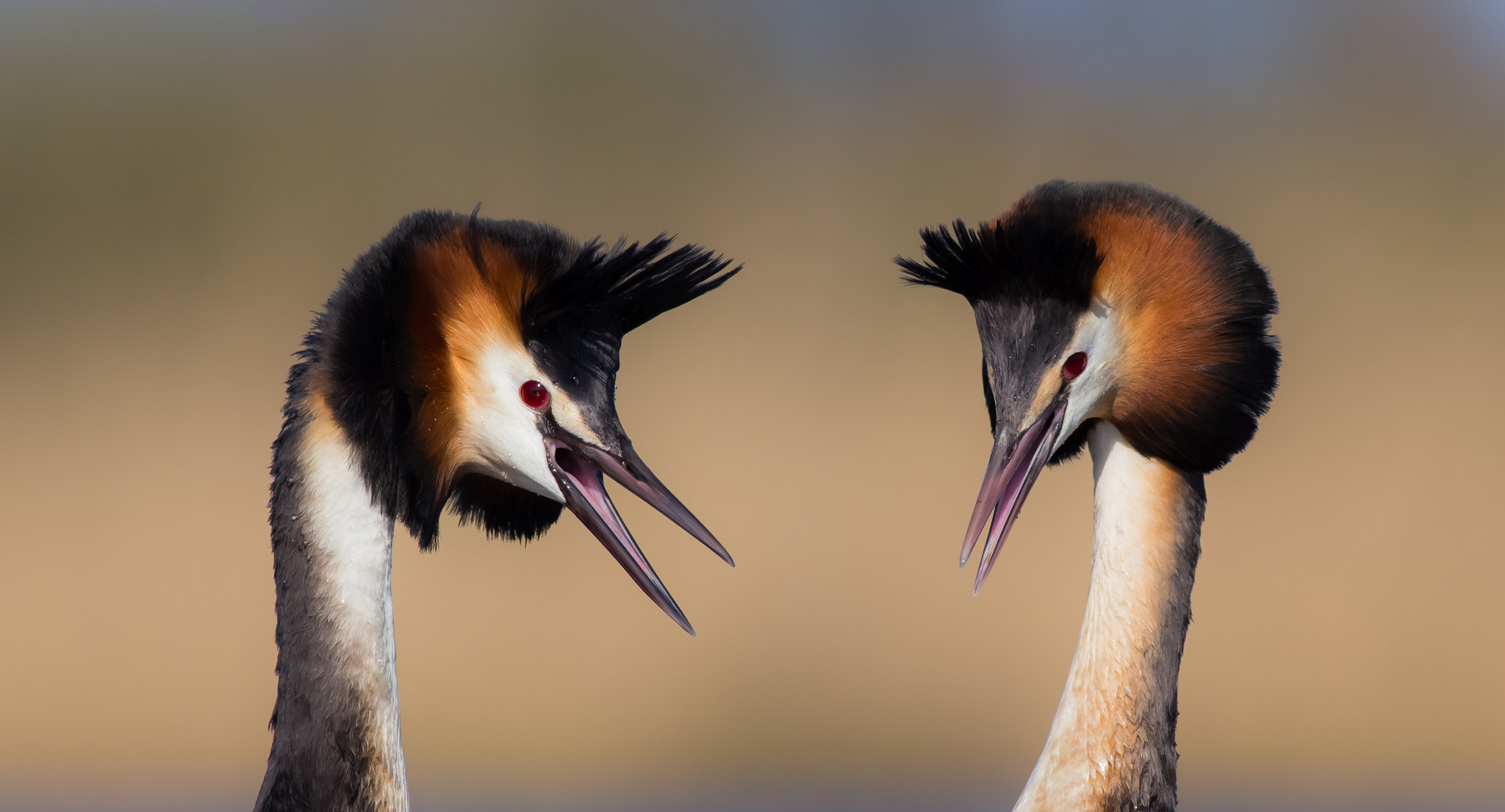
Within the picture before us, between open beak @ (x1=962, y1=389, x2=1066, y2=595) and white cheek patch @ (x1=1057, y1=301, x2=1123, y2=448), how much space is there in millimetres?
34

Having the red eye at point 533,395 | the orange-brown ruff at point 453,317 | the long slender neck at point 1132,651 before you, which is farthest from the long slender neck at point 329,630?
the long slender neck at point 1132,651

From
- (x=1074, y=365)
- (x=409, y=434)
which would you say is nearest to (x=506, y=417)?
(x=409, y=434)

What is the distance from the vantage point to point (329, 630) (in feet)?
11.3

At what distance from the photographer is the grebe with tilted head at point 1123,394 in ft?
12.1

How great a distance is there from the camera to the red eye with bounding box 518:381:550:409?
3648 mm

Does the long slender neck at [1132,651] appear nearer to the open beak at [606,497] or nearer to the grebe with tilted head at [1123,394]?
the grebe with tilted head at [1123,394]

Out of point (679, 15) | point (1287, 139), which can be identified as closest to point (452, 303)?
point (1287, 139)

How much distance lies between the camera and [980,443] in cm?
1645

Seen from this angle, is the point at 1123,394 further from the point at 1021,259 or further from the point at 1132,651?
the point at 1132,651

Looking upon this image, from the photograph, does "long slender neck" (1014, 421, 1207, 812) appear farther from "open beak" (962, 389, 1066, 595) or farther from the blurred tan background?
the blurred tan background

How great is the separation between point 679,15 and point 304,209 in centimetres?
870

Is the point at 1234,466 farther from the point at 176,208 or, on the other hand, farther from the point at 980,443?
the point at 176,208

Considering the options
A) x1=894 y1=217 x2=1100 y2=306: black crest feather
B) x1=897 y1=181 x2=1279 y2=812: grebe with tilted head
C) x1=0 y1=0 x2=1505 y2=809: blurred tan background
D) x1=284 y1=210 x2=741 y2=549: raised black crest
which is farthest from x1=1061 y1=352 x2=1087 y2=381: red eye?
x1=0 y1=0 x2=1505 y2=809: blurred tan background

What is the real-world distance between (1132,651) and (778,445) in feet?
42.3
